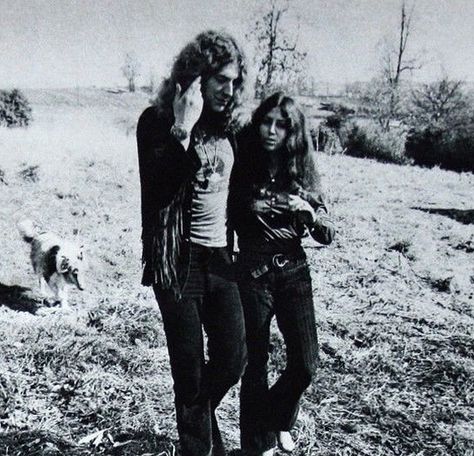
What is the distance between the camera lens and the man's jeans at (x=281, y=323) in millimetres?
2436

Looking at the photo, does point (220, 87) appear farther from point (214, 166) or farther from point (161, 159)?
point (161, 159)

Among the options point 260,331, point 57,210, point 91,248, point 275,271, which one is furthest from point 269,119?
point 57,210

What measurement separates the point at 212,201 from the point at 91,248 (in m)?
4.43

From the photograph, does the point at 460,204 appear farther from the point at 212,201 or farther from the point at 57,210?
the point at 212,201

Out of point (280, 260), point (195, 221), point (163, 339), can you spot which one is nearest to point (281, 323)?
point (280, 260)

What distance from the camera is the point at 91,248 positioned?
6316 millimetres

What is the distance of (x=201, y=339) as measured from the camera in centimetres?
217

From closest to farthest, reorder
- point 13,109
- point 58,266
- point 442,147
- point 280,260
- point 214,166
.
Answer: point 214,166 < point 280,260 < point 58,266 < point 13,109 < point 442,147

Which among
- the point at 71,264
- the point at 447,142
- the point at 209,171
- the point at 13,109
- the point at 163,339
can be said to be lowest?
the point at 163,339

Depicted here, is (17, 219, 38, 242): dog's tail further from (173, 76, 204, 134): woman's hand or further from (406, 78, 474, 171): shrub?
(406, 78, 474, 171): shrub

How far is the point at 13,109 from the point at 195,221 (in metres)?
13.6

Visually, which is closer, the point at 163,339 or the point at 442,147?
the point at 163,339

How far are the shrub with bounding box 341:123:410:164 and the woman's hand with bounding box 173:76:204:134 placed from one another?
53.8ft

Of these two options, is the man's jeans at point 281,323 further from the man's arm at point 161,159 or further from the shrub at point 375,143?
the shrub at point 375,143
